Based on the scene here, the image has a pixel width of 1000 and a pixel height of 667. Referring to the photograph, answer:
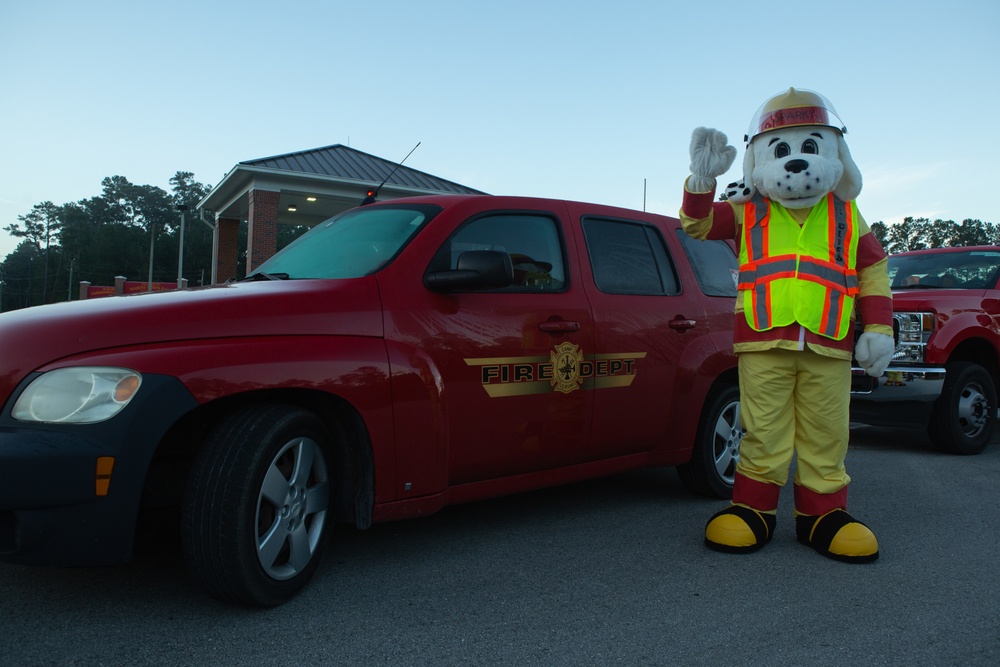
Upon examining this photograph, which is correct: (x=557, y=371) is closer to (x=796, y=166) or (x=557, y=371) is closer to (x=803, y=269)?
(x=803, y=269)

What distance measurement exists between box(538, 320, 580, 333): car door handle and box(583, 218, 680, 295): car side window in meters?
0.36

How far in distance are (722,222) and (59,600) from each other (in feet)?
10.7

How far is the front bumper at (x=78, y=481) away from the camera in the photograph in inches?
93.6

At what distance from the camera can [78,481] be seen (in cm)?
242

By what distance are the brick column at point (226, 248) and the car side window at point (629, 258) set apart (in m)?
22.5

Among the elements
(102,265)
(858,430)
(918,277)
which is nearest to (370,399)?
(918,277)

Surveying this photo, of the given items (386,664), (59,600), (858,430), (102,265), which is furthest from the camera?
(102,265)

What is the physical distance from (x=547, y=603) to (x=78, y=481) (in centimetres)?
166

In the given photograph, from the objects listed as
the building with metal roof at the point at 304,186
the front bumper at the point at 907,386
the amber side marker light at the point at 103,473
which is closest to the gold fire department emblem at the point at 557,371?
the amber side marker light at the point at 103,473

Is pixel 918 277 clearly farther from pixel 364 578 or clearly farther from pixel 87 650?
pixel 87 650

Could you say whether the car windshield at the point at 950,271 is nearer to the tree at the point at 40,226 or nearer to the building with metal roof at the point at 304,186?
the building with metal roof at the point at 304,186

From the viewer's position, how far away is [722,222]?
4.00 meters

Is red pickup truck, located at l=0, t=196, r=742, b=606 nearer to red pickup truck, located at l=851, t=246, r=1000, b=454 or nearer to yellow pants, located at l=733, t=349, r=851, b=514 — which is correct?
yellow pants, located at l=733, t=349, r=851, b=514

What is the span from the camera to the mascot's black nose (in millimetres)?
3699
